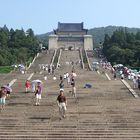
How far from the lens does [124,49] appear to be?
249 feet

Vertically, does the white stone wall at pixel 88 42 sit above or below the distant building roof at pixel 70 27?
below

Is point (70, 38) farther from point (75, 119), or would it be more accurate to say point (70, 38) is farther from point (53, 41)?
point (75, 119)

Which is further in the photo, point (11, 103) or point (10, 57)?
point (10, 57)

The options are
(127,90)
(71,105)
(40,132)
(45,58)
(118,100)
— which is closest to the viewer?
(40,132)

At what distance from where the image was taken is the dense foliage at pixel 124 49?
226 feet

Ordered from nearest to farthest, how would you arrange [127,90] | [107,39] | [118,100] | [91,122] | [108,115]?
[91,122] → [108,115] → [118,100] → [127,90] → [107,39]

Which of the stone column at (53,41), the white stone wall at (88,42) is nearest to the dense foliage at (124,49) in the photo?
the white stone wall at (88,42)

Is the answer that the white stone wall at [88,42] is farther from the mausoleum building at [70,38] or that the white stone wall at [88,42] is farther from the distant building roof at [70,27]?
the distant building roof at [70,27]

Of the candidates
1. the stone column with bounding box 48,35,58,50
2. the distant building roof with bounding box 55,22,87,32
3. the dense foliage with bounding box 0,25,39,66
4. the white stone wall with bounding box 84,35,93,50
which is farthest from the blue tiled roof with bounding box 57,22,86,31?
the dense foliage with bounding box 0,25,39,66

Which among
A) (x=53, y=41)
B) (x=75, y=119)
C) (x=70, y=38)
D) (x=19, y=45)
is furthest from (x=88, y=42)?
(x=75, y=119)

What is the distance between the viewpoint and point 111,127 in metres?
15.0

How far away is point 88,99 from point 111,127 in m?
7.55

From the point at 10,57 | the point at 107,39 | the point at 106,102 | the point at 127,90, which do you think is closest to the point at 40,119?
the point at 106,102

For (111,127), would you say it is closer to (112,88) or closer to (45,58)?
(112,88)
